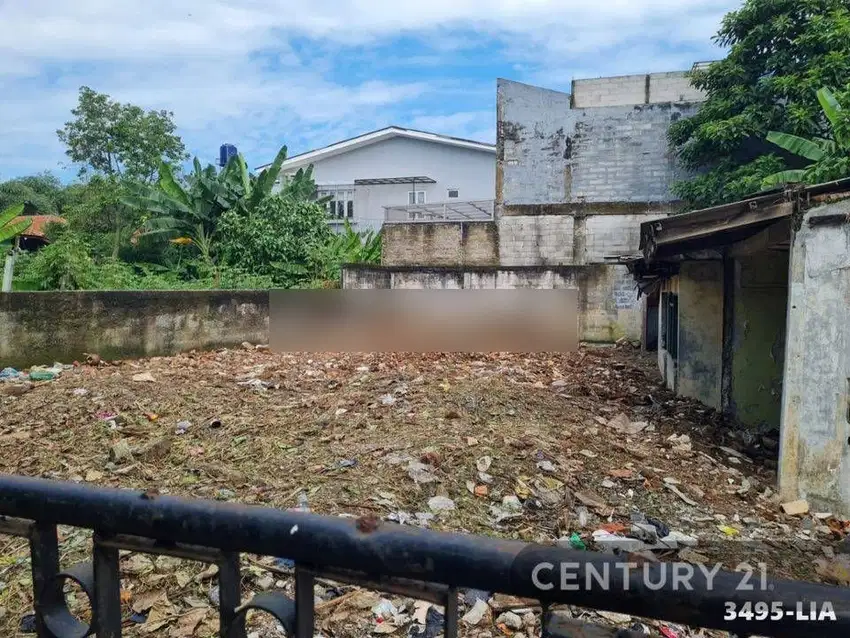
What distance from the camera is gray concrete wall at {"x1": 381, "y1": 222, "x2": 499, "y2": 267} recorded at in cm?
1317

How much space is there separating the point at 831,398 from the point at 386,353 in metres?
7.12

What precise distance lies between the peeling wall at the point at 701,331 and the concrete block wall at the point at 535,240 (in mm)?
6028

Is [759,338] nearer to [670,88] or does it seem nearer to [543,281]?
[543,281]

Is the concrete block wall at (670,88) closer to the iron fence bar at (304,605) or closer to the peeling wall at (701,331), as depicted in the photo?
the peeling wall at (701,331)

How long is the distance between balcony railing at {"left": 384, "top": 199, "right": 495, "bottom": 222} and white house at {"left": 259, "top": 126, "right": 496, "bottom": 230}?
12.9 feet

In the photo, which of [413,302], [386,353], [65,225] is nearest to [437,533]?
[386,353]

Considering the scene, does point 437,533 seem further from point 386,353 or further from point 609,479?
point 386,353

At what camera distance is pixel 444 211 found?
1670 centimetres

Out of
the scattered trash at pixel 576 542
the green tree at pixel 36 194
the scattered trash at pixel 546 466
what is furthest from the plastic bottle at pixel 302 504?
the green tree at pixel 36 194

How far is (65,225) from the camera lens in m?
15.8

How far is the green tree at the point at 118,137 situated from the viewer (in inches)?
684

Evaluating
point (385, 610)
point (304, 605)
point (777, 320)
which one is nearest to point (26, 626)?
point (385, 610)

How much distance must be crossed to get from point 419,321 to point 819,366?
7425 millimetres

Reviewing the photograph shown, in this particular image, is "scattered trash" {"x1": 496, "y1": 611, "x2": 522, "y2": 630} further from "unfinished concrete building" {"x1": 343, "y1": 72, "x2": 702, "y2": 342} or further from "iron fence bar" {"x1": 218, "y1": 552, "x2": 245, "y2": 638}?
"unfinished concrete building" {"x1": 343, "y1": 72, "x2": 702, "y2": 342}
